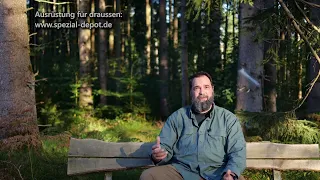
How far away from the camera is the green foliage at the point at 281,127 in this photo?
21.8 ft

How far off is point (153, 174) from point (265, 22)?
11.3 ft

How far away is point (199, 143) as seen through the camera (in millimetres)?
4145

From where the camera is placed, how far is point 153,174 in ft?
13.5

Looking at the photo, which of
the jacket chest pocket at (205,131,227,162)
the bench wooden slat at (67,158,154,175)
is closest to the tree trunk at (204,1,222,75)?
the bench wooden slat at (67,158,154,175)

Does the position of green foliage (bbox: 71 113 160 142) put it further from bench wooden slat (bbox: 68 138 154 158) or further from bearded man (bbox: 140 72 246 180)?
bearded man (bbox: 140 72 246 180)

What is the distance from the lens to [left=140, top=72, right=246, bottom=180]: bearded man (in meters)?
4.11

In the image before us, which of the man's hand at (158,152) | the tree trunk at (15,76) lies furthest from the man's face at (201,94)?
the tree trunk at (15,76)

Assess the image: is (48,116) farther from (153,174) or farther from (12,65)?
(153,174)

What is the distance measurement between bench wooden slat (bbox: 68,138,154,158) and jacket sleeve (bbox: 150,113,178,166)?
1.48ft

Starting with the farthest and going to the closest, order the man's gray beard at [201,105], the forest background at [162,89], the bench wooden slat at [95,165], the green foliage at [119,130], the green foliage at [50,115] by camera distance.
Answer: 1. the green foliage at [50,115]
2. the green foliage at [119,130]
3. the forest background at [162,89]
4. the bench wooden slat at [95,165]
5. the man's gray beard at [201,105]

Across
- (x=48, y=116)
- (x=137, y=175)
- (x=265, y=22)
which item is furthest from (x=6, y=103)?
(x=48, y=116)

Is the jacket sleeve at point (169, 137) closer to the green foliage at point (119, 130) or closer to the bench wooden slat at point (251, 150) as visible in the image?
the bench wooden slat at point (251, 150)

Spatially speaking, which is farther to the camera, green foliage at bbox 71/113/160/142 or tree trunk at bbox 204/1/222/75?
tree trunk at bbox 204/1/222/75

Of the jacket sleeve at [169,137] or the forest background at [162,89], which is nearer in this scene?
the jacket sleeve at [169,137]
